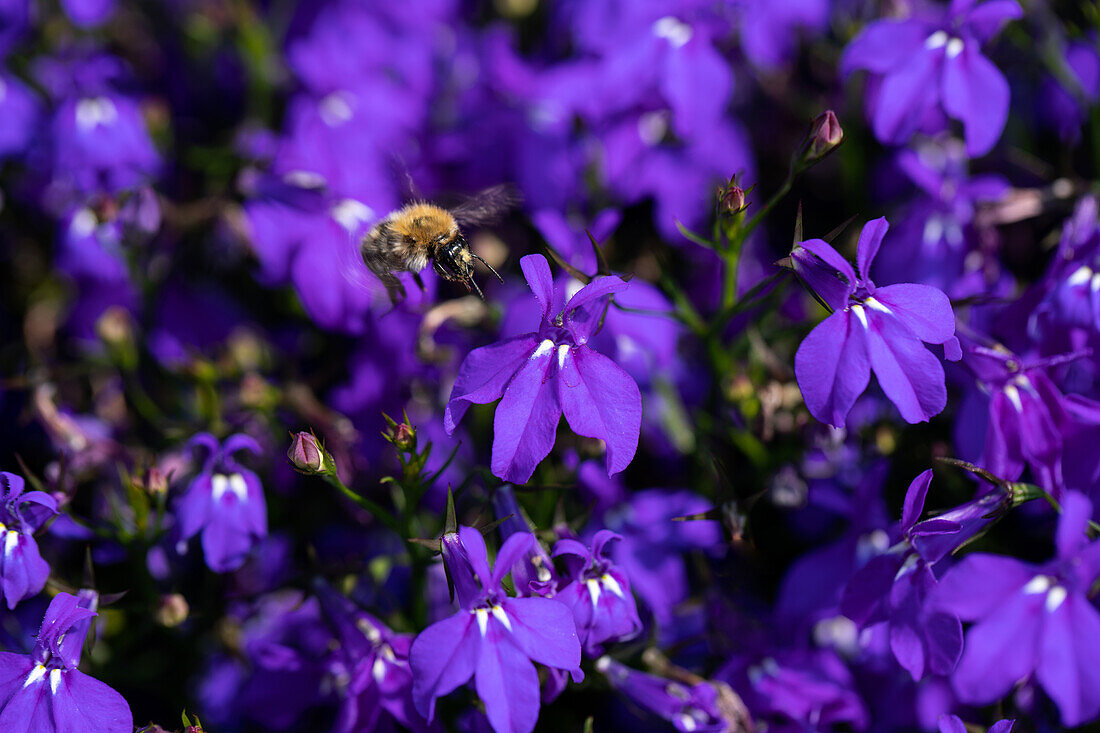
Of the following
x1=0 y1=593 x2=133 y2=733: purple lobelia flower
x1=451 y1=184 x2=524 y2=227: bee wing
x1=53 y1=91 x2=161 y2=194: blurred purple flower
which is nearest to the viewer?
x1=0 y1=593 x2=133 y2=733: purple lobelia flower

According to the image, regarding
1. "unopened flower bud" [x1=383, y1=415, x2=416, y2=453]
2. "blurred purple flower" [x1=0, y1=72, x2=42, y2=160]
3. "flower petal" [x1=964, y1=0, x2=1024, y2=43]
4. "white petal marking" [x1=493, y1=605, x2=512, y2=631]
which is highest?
"flower petal" [x1=964, y1=0, x2=1024, y2=43]

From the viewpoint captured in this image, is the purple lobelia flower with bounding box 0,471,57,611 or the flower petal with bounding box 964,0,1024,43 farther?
the flower petal with bounding box 964,0,1024,43

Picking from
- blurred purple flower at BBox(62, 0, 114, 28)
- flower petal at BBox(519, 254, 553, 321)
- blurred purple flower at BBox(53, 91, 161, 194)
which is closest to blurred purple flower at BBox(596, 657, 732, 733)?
flower petal at BBox(519, 254, 553, 321)

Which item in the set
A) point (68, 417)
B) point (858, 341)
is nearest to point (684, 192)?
point (858, 341)

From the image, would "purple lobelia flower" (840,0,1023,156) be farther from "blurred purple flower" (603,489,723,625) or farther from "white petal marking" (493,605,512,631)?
"white petal marking" (493,605,512,631)

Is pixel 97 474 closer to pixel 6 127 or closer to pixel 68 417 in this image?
pixel 68 417

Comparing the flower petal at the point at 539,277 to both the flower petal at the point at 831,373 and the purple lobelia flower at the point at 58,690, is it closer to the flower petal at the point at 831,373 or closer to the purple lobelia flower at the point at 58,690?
the flower petal at the point at 831,373
